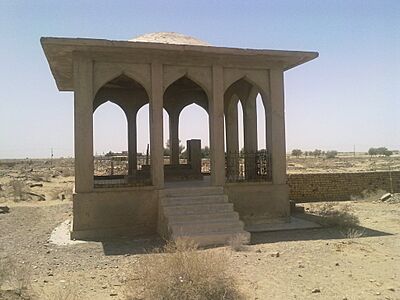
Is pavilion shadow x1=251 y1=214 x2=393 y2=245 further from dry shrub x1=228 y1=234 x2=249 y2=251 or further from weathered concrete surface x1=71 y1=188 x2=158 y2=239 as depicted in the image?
weathered concrete surface x1=71 y1=188 x2=158 y2=239

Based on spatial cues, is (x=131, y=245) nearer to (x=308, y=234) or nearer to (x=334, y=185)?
(x=308, y=234)

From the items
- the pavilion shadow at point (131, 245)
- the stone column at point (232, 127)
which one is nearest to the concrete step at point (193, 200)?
the pavilion shadow at point (131, 245)

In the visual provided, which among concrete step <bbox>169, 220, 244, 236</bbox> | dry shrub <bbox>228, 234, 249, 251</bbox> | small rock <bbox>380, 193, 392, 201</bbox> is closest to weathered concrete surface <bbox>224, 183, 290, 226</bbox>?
concrete step <bbox>169, 220, 244, 236</bbox>

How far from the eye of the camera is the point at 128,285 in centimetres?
655

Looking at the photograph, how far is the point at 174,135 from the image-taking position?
18359 millimetres

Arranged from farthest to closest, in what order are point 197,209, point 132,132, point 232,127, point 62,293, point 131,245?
point 132,132 → point 232,127 → point 197,209 → point 131,245 → point 62,293

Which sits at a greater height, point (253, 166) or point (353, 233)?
point (253, 166)

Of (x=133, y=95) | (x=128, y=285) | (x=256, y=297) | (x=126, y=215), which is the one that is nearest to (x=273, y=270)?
(x=256, y=297)

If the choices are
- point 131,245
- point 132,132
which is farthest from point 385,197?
point 131,245

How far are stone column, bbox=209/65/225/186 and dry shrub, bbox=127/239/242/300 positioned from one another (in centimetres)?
598

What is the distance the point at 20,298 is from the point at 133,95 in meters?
12.4

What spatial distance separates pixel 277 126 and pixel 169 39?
426 cm

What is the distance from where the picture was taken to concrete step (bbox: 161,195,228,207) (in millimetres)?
11359

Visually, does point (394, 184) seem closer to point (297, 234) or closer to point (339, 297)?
point (297, 234)
